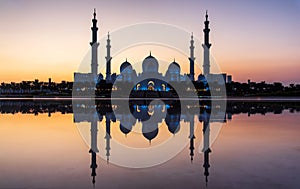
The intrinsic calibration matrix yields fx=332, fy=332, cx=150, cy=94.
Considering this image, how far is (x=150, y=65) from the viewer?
293 feet

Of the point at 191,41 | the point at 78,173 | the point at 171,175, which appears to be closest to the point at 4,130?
the point at 78,173

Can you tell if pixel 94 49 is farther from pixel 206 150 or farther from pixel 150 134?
pixel 206 150

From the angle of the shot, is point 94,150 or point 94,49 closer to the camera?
point 94,150

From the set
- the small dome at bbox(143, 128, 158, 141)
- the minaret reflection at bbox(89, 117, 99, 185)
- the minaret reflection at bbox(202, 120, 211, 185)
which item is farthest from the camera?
the small dome at bbox(143, 128, 158, 141)

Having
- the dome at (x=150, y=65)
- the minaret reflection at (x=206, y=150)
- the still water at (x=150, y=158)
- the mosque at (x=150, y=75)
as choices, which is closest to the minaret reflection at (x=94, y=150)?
the still water at (x=150, y=158)

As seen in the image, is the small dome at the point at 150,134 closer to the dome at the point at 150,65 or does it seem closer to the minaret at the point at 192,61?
the minaret at the point at 192,61

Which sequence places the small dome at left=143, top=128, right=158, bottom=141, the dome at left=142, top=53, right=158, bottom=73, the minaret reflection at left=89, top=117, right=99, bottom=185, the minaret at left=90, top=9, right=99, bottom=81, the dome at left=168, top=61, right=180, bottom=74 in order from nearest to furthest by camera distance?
the minaret reflection at left=89, top=117, right=99, bottom=185
the small dome at left=143, top=128, right=158, bottom=141
the minaret at left=90, top=9, right=99, bottom=81
the dome at left=142, top=53, right=158, bottom=73
the dome at left=168, top=61, right=180, bottom=74

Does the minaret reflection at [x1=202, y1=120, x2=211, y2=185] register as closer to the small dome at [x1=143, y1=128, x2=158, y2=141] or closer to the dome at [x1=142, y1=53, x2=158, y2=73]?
the small dome at [x1=143, y1=128, x2=158, y2=141]

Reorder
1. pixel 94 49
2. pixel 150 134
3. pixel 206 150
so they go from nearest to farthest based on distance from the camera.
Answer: pixel 206 150, pixel 150 134, pixel 94 49

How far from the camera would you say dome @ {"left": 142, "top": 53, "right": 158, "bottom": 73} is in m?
89.1

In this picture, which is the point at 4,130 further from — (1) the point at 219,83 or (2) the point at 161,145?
(1) the point at 219,83

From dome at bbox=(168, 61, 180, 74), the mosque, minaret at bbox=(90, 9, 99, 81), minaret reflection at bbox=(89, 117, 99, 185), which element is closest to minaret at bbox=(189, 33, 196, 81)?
the mosque

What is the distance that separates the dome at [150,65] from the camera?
8906cm

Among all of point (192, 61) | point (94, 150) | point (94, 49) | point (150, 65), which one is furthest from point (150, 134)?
point (150, 65)
